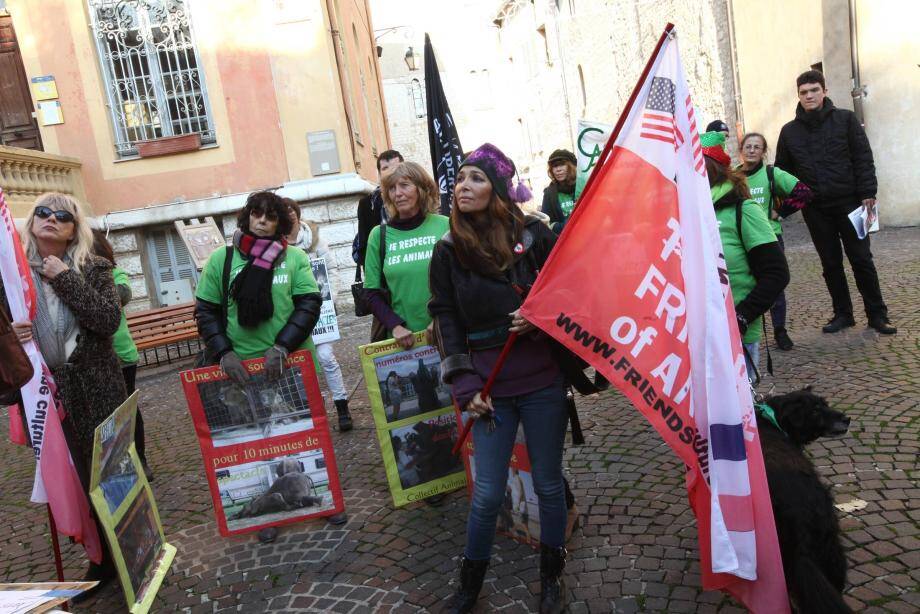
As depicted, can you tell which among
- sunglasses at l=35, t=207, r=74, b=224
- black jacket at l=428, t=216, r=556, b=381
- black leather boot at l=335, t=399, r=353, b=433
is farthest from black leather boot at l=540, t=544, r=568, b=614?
black leather boot at l=335, t=399, r=353, b=433

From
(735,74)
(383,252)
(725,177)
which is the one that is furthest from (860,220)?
(735,74)

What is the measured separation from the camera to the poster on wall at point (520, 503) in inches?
126

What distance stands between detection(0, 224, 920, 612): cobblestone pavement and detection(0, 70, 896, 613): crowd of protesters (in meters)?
0.26

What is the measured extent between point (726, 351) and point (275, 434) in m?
2.49

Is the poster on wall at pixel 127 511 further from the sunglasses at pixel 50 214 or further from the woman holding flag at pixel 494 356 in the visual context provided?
the woman holding flag at pixel 494 356

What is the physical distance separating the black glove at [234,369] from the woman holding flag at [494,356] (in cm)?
137

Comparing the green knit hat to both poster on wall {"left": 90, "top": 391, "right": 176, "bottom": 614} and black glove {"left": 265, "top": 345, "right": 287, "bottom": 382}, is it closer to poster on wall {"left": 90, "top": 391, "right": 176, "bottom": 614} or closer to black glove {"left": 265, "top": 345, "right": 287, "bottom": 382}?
black glove {"left": 265, "top": 345, "right": 287, "bottom": 382}

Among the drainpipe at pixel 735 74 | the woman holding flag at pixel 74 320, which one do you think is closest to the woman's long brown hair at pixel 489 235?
the woman holding flag at pixel 74 320

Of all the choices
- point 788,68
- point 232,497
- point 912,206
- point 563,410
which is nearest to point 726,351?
point 563,410

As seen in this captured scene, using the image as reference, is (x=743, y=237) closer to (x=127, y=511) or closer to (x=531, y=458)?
(x=531, y=458)

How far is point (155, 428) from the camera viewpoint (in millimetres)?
6570

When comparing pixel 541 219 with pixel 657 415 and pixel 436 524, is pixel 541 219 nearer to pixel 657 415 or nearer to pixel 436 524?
pixel 657 415

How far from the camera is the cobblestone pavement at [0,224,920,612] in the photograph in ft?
9.52

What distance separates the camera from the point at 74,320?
3.44 m
